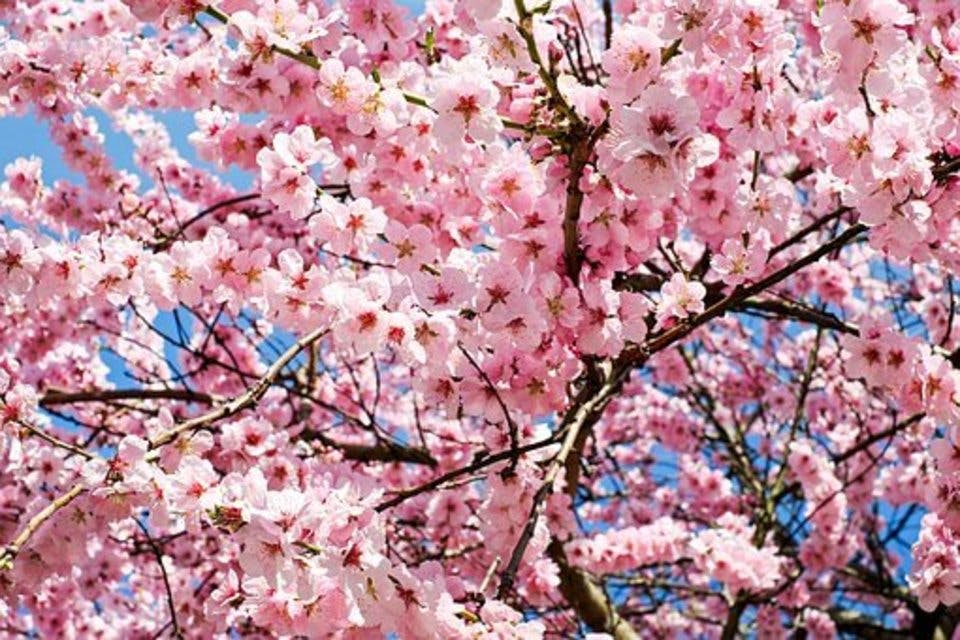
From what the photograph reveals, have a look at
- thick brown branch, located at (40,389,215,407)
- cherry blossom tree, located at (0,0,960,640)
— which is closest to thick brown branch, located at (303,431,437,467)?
cherry blossom tree, located at (0,0,960,640)

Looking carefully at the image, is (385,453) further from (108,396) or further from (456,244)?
(456,244)

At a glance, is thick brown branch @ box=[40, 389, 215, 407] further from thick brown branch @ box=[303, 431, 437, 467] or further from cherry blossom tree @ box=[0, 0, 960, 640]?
thick brown branch @ box=[303, 431, 437, 467]

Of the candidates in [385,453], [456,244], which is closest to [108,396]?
[385,453]

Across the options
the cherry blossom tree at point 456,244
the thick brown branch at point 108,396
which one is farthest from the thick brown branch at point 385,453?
the thick brown branch at point 108,396

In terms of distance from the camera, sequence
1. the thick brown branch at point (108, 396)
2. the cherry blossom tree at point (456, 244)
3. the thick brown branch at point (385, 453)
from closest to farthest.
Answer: the cherry blossom tree at point (456, 244) → the thick brown branch at point (108, 396) → the thick brown branch at point (385, 453)

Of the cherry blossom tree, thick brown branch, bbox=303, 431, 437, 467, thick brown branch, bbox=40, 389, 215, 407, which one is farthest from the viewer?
thick brown branch, bbox=303, 431, 437, 467

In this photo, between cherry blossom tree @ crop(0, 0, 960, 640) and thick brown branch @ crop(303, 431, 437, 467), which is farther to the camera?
thick brown branch @ crop(303, 431, 437, 467)

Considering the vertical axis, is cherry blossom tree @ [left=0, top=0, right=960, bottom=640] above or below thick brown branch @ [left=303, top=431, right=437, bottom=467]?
below

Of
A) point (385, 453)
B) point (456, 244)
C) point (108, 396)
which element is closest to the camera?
point (456, 244)

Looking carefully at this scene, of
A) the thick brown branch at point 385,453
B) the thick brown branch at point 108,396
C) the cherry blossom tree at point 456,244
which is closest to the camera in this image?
the cherry blossom tree at point 456,244

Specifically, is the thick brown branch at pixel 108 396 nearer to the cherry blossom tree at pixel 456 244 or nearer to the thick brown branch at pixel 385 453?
the cherry blossom tree at pixel 456 244

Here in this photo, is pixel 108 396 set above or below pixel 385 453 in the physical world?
below

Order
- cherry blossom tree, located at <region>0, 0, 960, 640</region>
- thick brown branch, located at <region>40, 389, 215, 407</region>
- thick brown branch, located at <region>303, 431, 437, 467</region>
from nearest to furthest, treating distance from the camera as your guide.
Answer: cherry blossom tree, located at <region>0, 0, 960, 640</region>, thick brown branch, located at <region>40, 389, 215, 407</region>, thick brown branch, located at <region>303, 431, 437, 467</region>

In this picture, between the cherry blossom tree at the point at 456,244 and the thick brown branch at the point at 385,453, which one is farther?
the thick brown branch at the point at 385,453
